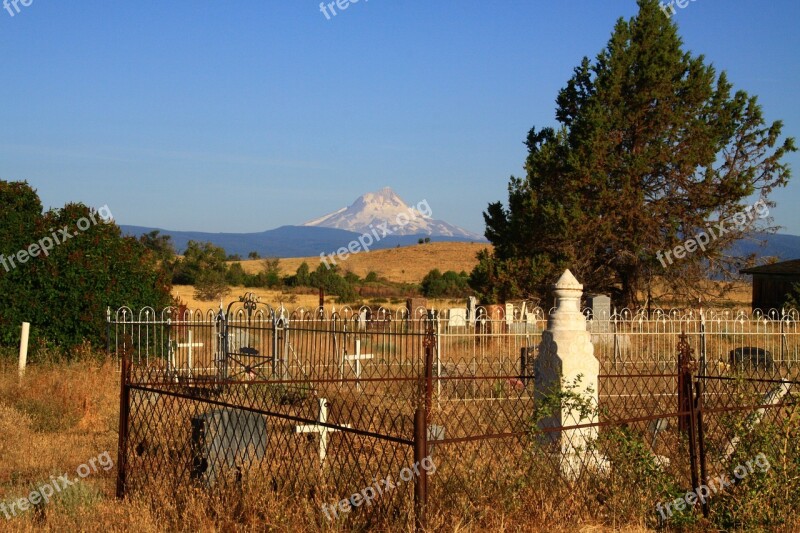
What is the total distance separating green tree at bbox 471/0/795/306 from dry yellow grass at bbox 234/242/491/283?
153 ft

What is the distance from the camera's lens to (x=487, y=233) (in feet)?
94.2

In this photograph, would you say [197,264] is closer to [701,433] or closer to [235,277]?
[235,277]

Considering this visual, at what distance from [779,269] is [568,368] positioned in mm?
27617

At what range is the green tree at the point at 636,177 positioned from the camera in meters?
25.2

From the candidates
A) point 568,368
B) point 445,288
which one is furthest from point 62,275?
point 445,288

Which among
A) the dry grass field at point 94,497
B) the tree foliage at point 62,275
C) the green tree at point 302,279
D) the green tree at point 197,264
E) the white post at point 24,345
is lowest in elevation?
the dry grass field at point 94,497

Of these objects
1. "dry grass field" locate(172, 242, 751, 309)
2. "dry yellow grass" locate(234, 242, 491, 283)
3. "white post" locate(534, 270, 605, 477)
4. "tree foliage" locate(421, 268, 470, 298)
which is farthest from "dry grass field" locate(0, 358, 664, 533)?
"dry yellow grass" locate(234, 242, 491, 283)

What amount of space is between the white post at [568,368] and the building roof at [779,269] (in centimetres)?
2582

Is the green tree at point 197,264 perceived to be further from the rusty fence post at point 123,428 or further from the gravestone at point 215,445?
the rusty fence post at point 123,428

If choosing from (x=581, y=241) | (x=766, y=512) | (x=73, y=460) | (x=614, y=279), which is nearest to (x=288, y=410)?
(x=73, y=460)

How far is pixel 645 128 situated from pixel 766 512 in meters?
21.9

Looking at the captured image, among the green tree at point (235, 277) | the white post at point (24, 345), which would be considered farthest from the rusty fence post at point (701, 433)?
the green tree at point (235, 277)

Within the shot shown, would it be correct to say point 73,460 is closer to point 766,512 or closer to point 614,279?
point 766,512

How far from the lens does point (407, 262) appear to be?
8588 cm
